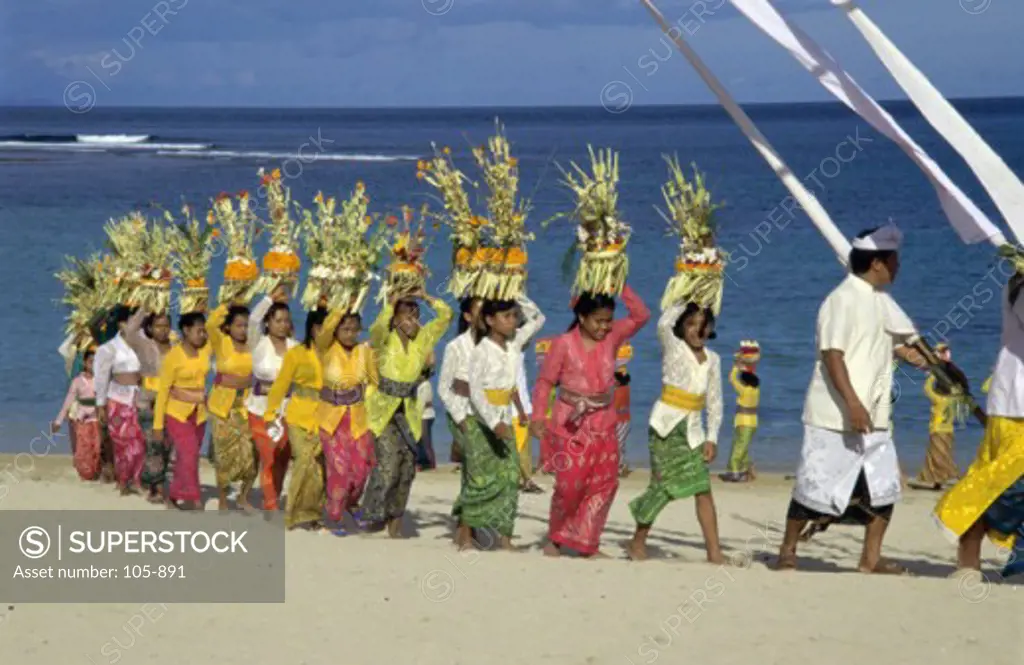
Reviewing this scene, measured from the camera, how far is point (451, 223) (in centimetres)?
1181

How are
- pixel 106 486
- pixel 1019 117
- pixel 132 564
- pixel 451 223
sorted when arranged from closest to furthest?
pixel 132 564 → pixel 451 223 → pixel 106 486 → pixel 1019 117

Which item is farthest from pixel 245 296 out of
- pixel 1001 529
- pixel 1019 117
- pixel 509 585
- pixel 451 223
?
pixel 1019 117

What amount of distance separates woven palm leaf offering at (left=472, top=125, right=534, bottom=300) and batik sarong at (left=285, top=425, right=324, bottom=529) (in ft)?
5.14

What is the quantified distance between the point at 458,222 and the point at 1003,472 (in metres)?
3.52

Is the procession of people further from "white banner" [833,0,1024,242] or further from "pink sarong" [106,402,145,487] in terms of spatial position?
"white banner" [833,0,1024,242]

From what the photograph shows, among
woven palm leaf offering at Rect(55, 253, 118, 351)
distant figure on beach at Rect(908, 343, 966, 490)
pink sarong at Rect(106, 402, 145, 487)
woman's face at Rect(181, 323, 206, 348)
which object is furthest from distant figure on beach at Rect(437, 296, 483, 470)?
distant figure on beach at Rect(908, 343, 966, 490)

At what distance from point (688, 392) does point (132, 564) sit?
313cm

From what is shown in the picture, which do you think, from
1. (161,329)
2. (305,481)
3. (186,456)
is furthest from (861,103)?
(161,329)

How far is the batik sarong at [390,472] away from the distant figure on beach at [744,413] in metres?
4.88

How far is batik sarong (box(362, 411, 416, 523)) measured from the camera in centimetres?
1212

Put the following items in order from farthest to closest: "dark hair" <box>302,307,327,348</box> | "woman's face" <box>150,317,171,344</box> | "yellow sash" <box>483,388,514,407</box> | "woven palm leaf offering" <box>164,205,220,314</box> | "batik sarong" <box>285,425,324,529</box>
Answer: "woman's face" <box>150,317,171,344</box>, "woven palm leaf offering" <box>164,205,220,314</box>, "batik sarong" <box>285,425,324,529</box>, "dark hair" <box>302,307,327,348</box>, "yellow sash" <box>483,388,514,407</box>

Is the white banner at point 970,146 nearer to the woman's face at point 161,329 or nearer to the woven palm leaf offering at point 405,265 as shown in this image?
the woven palm leaf offering at point 405,265

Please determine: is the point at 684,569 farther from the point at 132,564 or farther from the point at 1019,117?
the point at 1019,117

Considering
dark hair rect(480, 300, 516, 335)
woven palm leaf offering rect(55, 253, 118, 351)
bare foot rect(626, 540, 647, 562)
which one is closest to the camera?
bare foot rect(626, 540, 647, 562)
